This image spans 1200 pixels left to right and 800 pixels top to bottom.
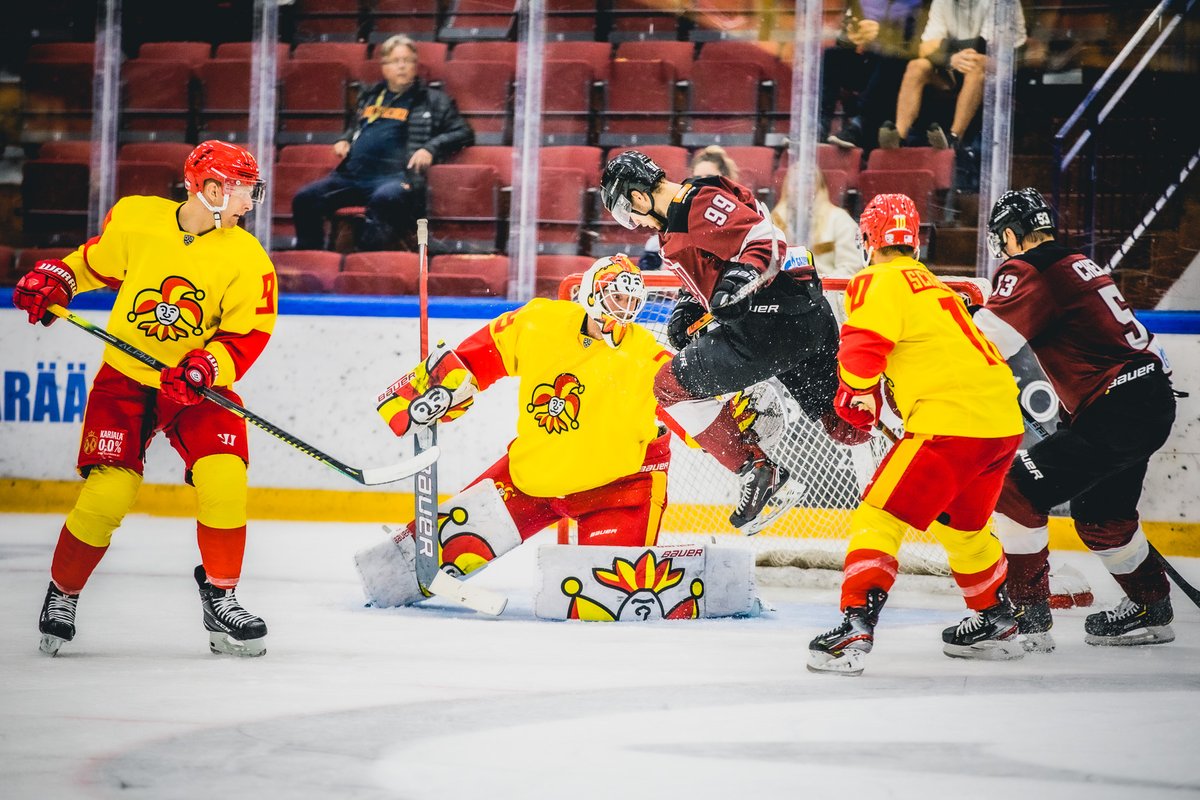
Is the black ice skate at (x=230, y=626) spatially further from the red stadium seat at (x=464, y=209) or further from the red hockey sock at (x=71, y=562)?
the red stadium seat at (x=464, y=209)

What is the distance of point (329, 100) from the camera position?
6.06 metres

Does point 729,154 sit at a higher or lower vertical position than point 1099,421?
higher

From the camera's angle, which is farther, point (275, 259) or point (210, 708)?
point (275, 259)

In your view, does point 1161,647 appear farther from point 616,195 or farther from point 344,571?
point 344,571

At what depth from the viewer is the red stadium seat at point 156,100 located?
6141mm

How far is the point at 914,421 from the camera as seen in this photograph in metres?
2.98

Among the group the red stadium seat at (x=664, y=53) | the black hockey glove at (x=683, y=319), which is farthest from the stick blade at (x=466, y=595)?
the red stadium seat at (x=664, y=53)

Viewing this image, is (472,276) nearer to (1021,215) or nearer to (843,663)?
(1021,215)

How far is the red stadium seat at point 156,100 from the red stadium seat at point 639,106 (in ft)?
6.33

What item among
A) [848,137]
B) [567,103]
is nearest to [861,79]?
[848,137]

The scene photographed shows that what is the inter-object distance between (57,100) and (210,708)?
452 centimetres

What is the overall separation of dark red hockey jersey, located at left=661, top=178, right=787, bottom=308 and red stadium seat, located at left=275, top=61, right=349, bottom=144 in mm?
2978

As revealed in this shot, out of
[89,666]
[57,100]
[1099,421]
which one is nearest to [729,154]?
[1099,421]

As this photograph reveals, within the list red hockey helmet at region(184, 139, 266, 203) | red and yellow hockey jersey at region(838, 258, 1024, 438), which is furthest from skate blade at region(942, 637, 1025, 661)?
red hockey helmet at region(184, 139, 266, 203)
